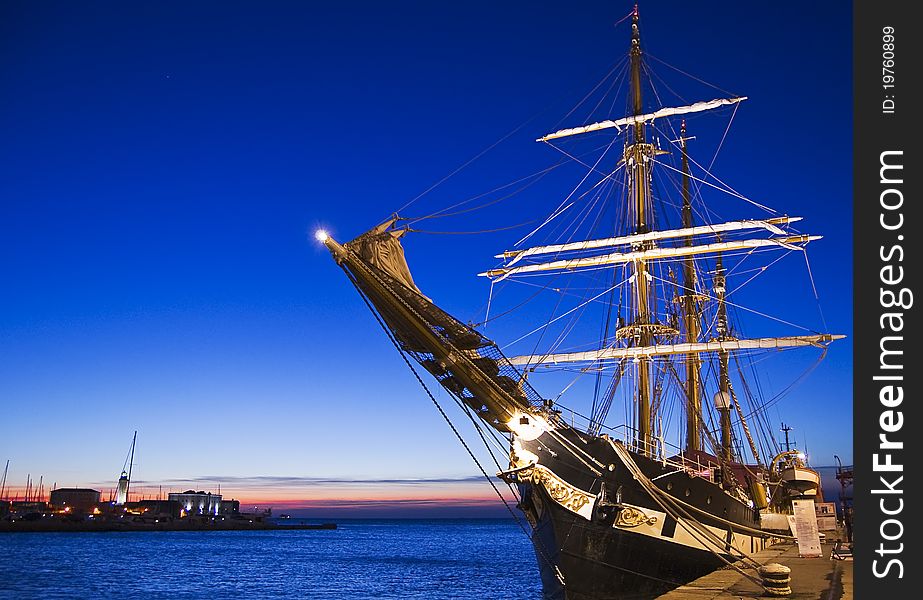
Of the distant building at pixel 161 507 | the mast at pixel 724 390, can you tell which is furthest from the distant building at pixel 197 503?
the mast at pixel 724 390

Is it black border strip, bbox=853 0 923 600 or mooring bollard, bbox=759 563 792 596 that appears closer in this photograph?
black border strip, bbox=853 0 923 600

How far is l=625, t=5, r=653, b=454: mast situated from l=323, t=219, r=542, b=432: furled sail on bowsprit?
10967mm

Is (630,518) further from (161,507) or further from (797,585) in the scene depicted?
(161,507)

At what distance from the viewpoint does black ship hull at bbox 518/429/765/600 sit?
19.4 meters

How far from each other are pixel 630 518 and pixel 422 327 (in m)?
7.33

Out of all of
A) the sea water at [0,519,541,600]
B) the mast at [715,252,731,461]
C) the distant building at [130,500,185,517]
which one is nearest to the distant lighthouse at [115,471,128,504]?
the distant building at [130,500,185,517]

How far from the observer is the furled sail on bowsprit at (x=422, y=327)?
55.2ft

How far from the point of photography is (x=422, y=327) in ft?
55.6

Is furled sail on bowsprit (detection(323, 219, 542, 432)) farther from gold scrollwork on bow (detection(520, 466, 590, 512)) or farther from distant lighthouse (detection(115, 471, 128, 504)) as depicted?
distant lighthouse (detection(115, 471, 128, 504))

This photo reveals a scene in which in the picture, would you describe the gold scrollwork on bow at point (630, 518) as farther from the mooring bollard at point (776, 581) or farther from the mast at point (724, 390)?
the mast at point (724, 390)

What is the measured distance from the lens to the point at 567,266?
3014cm

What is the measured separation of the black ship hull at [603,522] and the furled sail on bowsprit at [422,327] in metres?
2.21

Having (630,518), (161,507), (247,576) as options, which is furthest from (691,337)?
(161,507)

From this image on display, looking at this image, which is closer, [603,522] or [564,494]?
[603,522]
